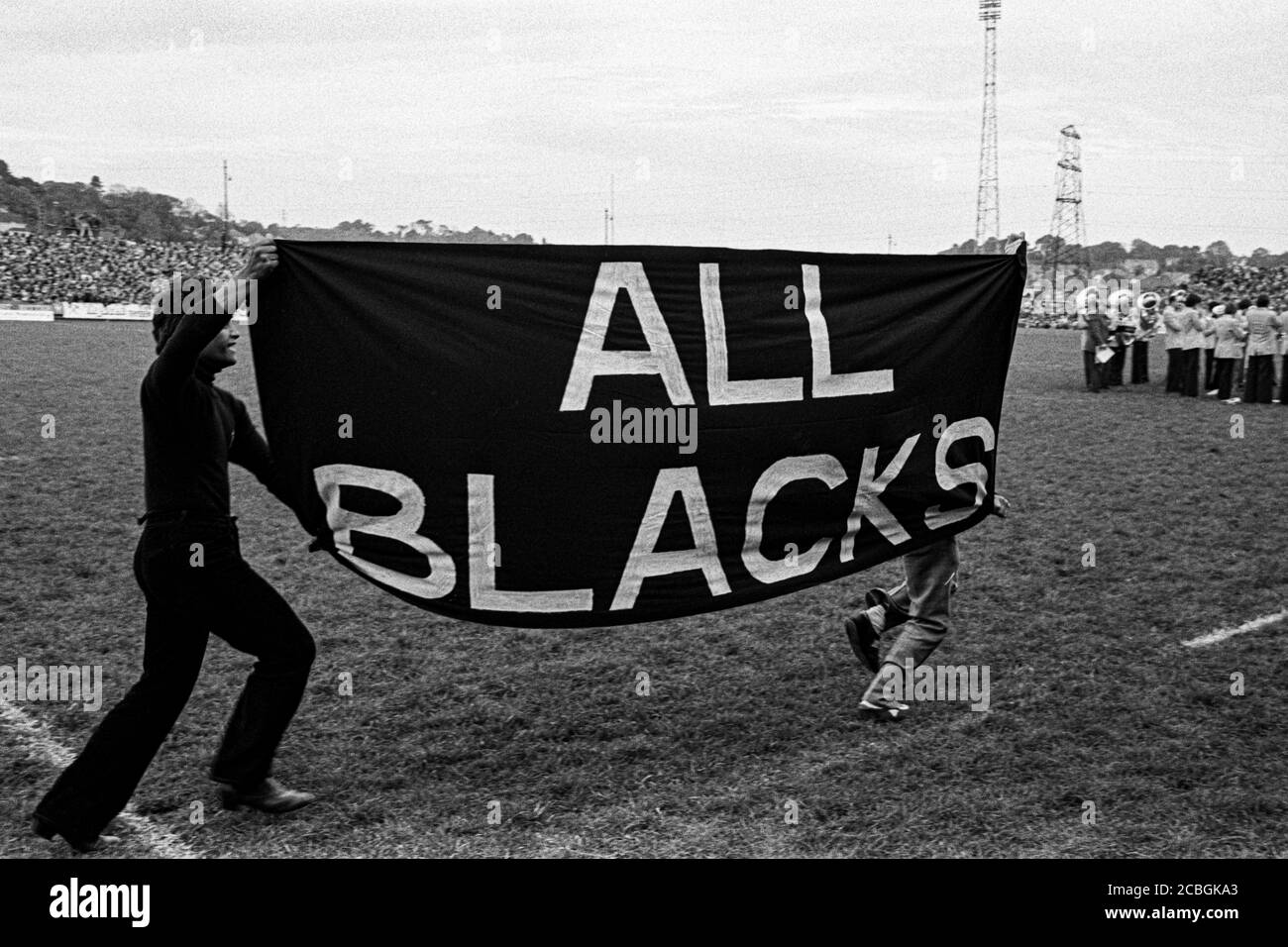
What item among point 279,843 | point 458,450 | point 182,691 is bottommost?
point 279,843

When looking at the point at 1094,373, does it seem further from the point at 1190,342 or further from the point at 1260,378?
the point at 1260,378

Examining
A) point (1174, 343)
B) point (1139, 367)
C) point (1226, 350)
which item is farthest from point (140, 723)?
point (1139, 367)

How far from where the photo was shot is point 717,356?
538 centimetres

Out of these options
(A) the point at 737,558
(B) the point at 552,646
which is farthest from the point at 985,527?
(A) the point at 737,558

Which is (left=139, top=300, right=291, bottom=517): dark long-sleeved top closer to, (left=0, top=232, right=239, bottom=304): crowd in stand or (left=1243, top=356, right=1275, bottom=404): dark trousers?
(left=1243, top=356, right=1275, bottom=404): dark trousers

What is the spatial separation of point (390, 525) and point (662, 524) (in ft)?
3.88

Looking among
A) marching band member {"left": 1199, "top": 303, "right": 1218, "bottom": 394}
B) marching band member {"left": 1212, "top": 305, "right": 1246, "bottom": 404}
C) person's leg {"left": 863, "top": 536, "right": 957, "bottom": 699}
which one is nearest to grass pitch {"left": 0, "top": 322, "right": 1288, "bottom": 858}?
person's leg {"left": 863, "top": 536, "right": 957, "bottom": 699}

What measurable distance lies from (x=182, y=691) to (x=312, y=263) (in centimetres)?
178

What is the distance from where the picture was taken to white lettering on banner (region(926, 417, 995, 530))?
585cm

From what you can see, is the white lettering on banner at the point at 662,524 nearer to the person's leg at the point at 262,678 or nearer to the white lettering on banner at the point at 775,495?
the white lettering on banner at the point at 775,495

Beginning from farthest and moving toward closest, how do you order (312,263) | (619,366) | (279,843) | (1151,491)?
(1151,491) < (619,366) < (312,263) < (279,843)

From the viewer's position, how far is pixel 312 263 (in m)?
4.88

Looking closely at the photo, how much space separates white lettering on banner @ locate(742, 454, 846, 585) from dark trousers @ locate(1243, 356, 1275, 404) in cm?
1790

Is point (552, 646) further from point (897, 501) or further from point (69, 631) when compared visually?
point (69, 631)
